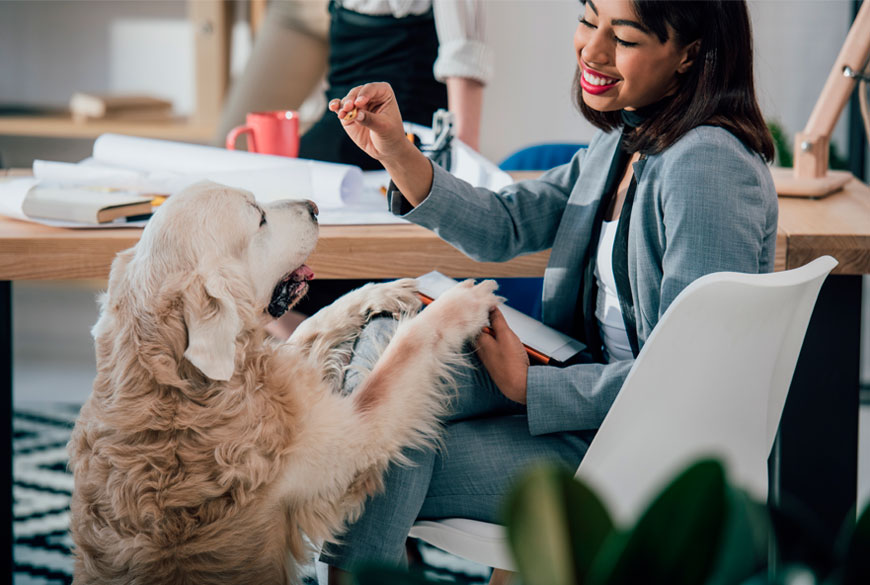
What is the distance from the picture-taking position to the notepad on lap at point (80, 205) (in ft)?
4.62

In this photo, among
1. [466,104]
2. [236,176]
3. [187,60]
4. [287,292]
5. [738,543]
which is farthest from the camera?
[187,60]

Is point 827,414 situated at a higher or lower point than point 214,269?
lower

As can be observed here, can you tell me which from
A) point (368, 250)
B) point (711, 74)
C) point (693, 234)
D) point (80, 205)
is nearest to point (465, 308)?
point (368, 250)

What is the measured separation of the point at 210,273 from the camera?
1125 millimetres

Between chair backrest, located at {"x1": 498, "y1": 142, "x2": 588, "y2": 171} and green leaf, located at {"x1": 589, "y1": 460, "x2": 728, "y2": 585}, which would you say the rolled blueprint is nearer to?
chair backrest, located at {"x1": 498, "y1": 142, "x2": 588, "y2": 171}

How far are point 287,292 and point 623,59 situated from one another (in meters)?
0.58

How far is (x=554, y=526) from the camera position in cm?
38

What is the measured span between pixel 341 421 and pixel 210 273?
→ 0.85 feet

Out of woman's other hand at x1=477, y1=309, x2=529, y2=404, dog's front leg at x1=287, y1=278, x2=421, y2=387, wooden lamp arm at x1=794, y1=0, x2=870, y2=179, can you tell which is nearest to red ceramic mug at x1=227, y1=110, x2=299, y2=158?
dog's front leg at x1=287, y1=278, x2=421, y2=387

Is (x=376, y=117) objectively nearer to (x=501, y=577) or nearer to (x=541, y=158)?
(x=501, y=577)

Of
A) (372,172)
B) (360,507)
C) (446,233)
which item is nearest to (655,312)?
(446,233)

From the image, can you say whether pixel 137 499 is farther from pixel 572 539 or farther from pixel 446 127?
pixel 446 127

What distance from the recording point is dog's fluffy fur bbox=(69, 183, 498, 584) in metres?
1.07

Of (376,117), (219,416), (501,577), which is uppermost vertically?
(376,117)
